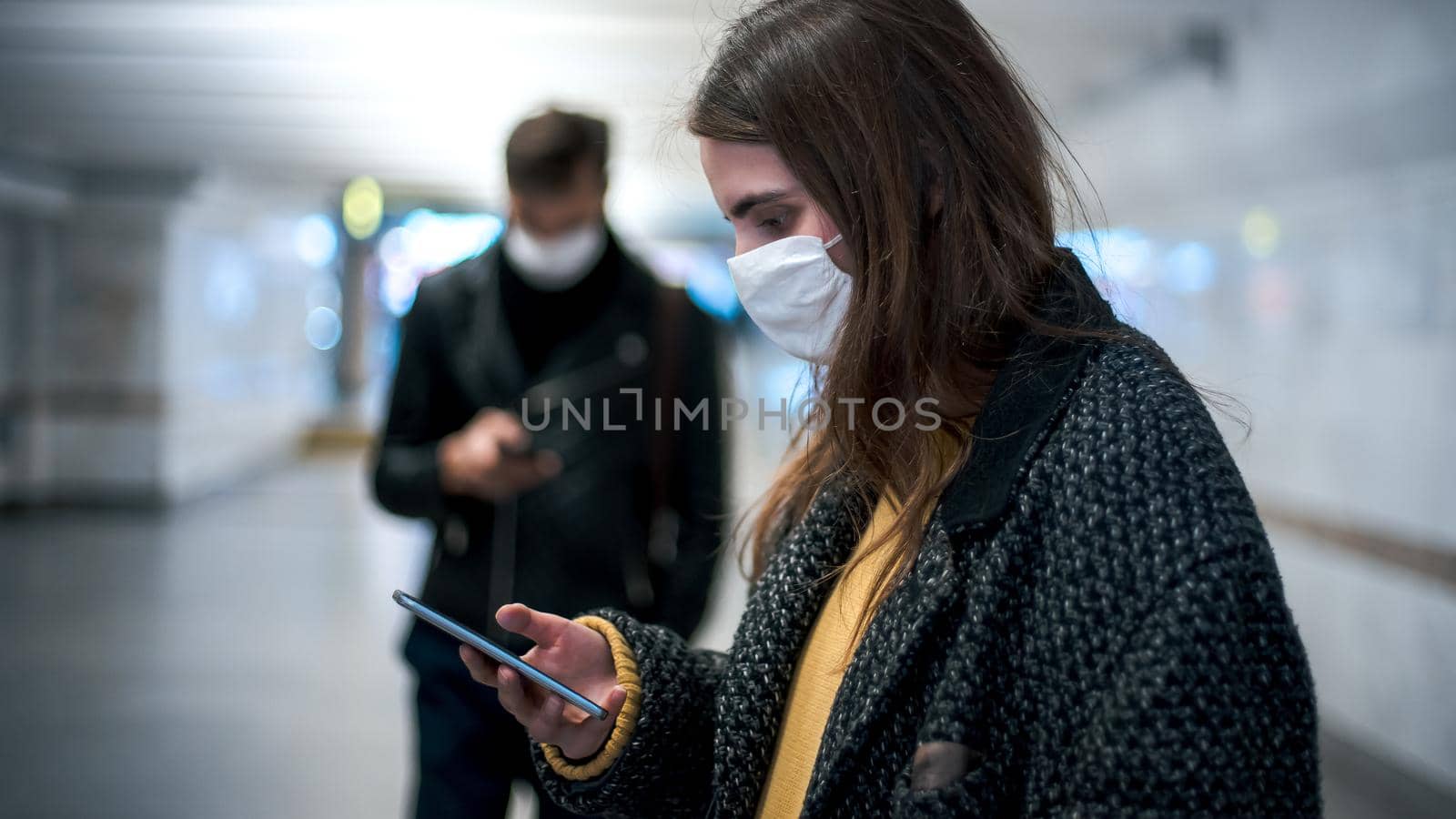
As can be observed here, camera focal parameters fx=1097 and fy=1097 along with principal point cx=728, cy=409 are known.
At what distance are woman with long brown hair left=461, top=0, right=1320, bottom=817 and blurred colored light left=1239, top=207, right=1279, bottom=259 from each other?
161 inches

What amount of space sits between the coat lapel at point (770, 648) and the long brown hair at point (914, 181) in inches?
5.1

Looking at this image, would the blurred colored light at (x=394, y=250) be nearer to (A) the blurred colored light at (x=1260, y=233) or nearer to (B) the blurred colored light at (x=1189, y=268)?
(B) the blurred colored light at (x=1189, y=268)

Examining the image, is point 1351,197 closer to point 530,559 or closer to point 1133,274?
point 1133,274

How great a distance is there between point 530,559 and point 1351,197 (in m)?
3.61

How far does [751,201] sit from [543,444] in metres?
0.90

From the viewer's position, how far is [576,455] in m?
1.81

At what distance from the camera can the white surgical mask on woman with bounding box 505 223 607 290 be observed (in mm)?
1839

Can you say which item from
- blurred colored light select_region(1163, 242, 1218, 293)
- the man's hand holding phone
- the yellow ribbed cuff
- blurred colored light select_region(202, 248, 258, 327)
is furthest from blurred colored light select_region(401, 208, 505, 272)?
the yellow ribbed cuff

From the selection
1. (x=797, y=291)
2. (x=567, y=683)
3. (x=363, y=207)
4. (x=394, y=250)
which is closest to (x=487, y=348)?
(x=567, y=683)

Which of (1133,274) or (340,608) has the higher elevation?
(1133,274)

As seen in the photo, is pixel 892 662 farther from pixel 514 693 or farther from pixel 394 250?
pixel 394 250

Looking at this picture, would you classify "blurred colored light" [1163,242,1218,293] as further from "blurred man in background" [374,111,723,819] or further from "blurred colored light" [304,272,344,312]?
"blurred colored light" [304,272,344,312]

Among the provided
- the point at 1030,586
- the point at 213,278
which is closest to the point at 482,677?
the point at 1030,586

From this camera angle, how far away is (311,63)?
564 centimetres
